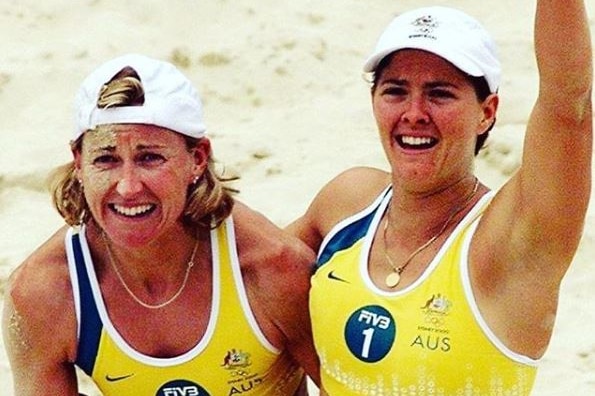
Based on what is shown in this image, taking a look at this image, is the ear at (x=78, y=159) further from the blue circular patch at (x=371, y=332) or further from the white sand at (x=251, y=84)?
the white sand at (x=251, y=84)

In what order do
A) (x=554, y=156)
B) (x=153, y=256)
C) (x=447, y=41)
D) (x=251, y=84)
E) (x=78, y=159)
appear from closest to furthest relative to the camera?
(x=554, y=156) < (x=447, y=41) < (x=78, y=159) < (x=153, y=256) < (x=251, y=84)

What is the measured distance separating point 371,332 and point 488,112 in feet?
1.61

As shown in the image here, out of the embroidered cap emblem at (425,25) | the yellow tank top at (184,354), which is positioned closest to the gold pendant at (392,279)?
the yellow tank top at (184,354)

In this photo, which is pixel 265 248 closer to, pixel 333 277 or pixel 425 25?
pixel 333 277

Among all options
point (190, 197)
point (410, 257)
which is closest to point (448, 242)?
point (410, 257)

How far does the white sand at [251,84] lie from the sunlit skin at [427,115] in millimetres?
1588

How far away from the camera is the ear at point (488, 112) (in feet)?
8.81

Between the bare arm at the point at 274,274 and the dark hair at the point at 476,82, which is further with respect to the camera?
the bare arm at the point at 274,274

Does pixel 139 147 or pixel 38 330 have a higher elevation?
pixel 139 147

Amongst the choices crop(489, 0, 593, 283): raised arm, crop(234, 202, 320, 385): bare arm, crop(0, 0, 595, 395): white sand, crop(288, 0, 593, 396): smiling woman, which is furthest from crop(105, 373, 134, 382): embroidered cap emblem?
crop(0, 0, 595, 395): white sand

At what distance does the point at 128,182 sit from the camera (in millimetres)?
2725

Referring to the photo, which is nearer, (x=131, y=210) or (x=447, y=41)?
(x=447, y=41)

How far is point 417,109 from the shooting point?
8.58 feet

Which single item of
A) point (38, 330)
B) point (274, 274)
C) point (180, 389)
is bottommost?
point (180, 389)
